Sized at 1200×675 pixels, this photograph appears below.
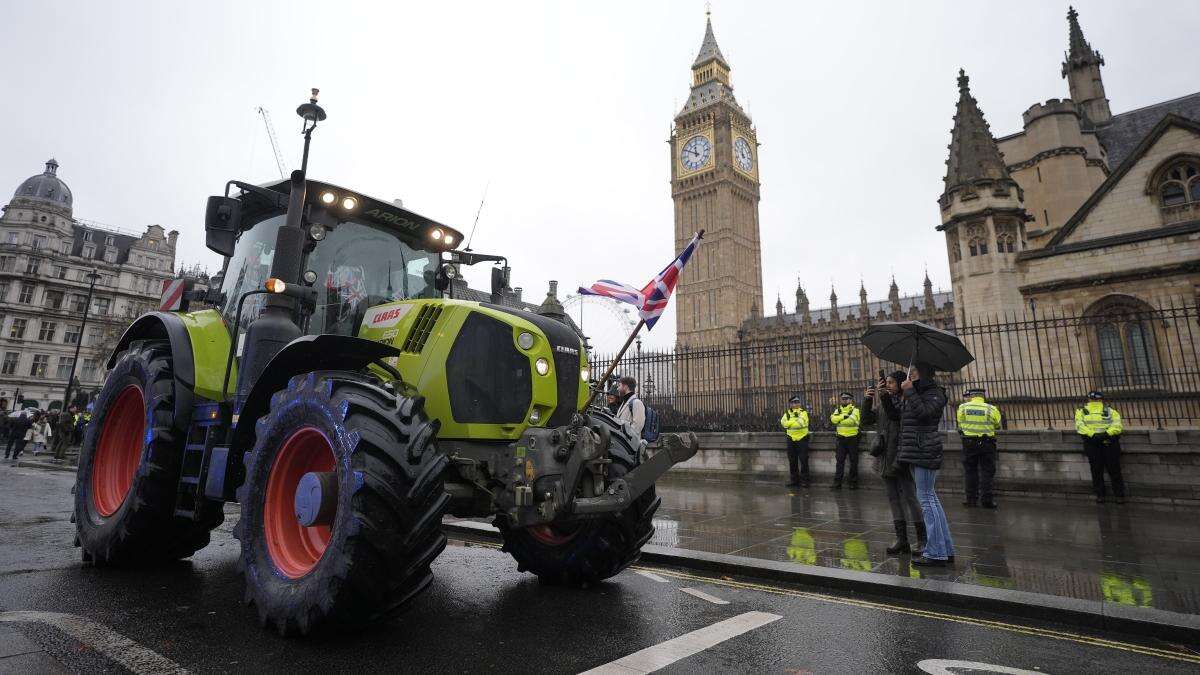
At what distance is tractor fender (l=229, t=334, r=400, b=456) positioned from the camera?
11.8 ft

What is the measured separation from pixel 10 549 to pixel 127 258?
69.6 metres

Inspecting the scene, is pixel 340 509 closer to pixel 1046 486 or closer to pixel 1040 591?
pixel 1040 591

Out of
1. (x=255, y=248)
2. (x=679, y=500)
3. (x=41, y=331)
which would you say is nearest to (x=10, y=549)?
(x=255, y=248)

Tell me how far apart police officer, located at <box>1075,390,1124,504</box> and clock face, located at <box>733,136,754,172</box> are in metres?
79.7

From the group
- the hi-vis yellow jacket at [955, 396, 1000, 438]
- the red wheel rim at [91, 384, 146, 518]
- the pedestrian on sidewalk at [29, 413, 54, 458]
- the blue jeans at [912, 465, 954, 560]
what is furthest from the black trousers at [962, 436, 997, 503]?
the pedestrian on sidewalk at [29, 413, 54, 458]

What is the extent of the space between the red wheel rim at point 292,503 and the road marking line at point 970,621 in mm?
3080

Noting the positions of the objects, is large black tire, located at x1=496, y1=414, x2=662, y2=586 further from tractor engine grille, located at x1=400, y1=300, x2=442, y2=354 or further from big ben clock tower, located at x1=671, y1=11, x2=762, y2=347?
big ben clock tower, located at x1=671, y1=11, x2=762, y2=347

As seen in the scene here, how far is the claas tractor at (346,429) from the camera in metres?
3.04

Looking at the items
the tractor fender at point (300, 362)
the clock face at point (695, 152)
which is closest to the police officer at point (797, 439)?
the tractor fender at point (300, 362)

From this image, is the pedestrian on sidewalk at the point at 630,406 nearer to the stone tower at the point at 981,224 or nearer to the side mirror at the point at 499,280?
the side mirror at the point at 499,280

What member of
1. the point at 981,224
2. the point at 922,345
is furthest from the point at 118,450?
the point at 981,224

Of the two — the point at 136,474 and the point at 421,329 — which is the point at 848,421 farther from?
the point at 136,474

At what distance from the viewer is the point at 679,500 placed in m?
10.5

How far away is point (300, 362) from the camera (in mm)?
3834
